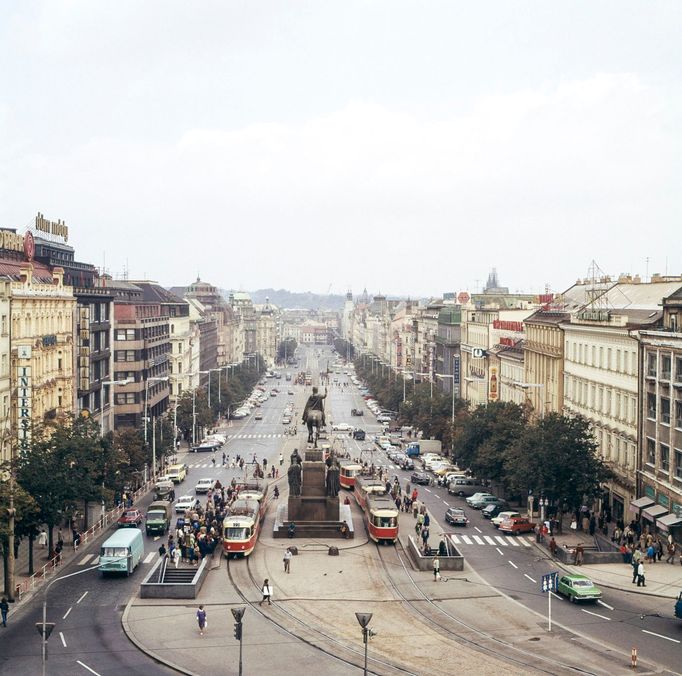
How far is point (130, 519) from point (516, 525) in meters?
26.7

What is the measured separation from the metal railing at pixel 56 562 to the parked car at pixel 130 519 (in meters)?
1.21

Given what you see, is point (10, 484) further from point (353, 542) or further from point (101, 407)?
point (101, 407)

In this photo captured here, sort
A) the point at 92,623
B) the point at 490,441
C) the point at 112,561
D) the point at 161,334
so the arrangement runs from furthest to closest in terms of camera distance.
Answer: the point at 161,334, the point at 490,441, the point at 112,561, the point at 92,623

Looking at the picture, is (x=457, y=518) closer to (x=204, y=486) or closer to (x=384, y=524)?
(x=384, y=524)

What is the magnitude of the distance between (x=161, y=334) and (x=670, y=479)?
97970 millimetres

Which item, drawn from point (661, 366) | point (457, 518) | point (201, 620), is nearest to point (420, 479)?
point (457, 518)

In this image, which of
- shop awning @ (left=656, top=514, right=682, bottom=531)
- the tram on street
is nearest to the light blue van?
the tram on street

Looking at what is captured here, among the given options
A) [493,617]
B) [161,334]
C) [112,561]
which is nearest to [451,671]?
[493,617]

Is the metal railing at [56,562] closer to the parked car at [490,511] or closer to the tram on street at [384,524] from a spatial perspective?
the tram on street at [384,524]

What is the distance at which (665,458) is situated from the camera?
7162cm

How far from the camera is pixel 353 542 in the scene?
70.9 meters

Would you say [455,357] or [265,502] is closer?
[265,502]

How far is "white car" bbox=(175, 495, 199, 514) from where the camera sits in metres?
85.2

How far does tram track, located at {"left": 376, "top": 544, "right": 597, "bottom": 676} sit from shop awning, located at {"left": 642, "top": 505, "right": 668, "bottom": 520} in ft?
62.2
